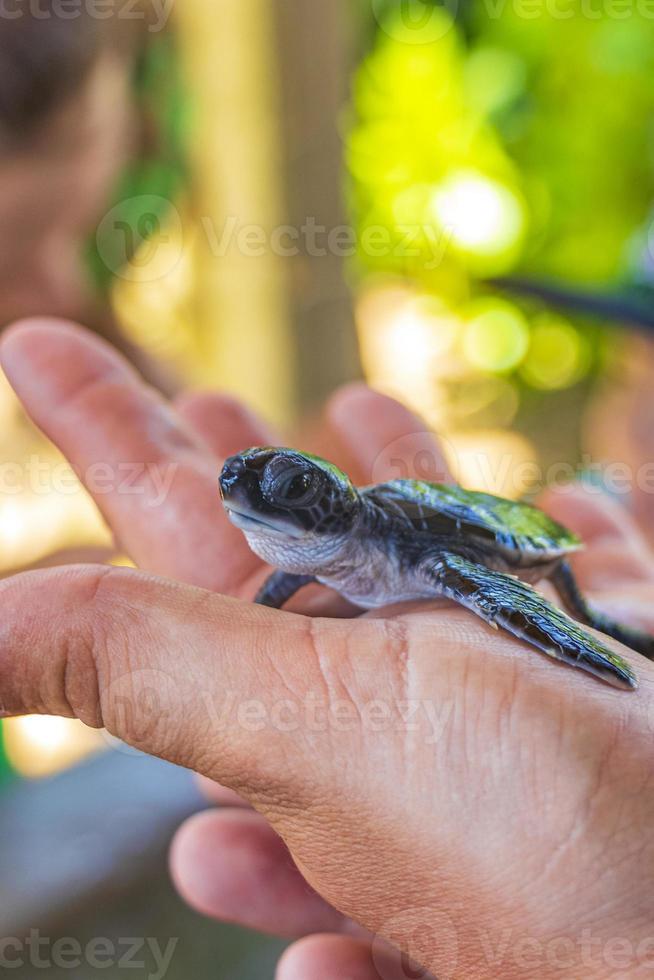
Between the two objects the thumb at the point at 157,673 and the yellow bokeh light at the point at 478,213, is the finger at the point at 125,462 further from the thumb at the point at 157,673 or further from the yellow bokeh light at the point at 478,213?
the yellow bokeh light at the point at 478,213

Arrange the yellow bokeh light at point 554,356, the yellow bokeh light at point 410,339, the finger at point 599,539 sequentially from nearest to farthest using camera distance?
the finger at point 599,539 < the yellow bokeh light at point 410,339 < the yellow bokeh light at point 554,356

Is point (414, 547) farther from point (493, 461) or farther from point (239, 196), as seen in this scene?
point (239, 196)

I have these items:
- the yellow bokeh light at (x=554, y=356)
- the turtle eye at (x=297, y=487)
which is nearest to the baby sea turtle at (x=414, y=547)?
the turtle eye at (x=297, y=487)

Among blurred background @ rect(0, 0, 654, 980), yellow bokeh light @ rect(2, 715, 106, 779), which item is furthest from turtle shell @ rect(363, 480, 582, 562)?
yellow bokeh light @ rect(2, 715, 106, 779)

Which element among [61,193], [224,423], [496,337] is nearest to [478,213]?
[496,337]

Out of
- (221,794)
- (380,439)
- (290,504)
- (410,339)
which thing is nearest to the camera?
(290,504)

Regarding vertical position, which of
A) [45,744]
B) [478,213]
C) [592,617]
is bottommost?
[45,744]
